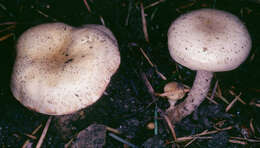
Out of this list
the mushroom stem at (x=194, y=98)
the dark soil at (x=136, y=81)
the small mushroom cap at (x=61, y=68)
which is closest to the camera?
the small mushroom cap at (x=61, y=68)

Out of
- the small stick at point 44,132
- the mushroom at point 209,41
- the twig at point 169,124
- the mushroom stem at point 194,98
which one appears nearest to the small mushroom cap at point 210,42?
the mushroom at point 209,41

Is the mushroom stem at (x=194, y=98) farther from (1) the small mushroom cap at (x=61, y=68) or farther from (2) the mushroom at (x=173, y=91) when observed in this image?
(1) the small mushroom cap at (x=61, y=68)

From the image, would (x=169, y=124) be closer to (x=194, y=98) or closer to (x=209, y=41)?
(x=194, y=98)

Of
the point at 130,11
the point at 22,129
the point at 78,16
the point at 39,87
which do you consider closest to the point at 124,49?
the point at 130,11

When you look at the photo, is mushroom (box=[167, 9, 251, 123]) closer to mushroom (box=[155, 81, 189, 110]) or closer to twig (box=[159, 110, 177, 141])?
mushroom (box=[155, 81, 189, 110])

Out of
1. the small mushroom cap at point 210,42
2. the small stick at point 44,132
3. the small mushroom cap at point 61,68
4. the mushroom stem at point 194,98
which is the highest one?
the small mushroom cap at point 210,42

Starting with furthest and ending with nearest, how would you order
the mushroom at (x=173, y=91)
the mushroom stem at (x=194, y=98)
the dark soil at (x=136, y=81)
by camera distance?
the mushroom at (x=173, y=91) → the dark soil at (x=136, y=81) → the mushroom stem at (x=194, y=98)
